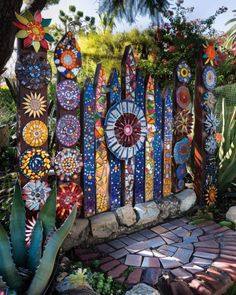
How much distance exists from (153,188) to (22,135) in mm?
1349

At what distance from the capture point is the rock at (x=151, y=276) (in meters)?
2.29

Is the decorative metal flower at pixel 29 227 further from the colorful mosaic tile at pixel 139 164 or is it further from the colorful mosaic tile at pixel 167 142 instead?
the colorful mosaic tile at pixel 167 142

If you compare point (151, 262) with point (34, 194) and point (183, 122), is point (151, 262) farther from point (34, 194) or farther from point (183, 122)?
point (183, 122)

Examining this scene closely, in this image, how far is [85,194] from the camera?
284cm

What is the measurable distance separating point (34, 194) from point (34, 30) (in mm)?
1076

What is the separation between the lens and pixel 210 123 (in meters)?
3.59

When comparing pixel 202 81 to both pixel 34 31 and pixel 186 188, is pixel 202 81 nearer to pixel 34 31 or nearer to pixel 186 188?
pixel 186 188

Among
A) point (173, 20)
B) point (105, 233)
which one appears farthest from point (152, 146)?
point (173, 20)

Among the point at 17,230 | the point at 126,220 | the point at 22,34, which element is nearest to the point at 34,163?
the point at 17,230

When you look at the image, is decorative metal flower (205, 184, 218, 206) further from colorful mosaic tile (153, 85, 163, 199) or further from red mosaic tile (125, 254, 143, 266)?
red mosaic tile (125, 254, 143, 266)

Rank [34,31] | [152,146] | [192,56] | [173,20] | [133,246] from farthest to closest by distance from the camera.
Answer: [173,20]
[192,56]
[152,146]
[133,246]
[34,31]

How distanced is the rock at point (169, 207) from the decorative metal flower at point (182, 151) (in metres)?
0.36

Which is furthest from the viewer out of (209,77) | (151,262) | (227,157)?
(227,157)

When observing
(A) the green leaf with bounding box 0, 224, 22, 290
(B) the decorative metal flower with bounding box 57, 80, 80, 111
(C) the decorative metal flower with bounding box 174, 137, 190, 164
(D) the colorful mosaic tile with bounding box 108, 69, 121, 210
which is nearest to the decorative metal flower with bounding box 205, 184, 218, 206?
(C) the decorative metal flower with bounding box 174, 137, 190, 164
